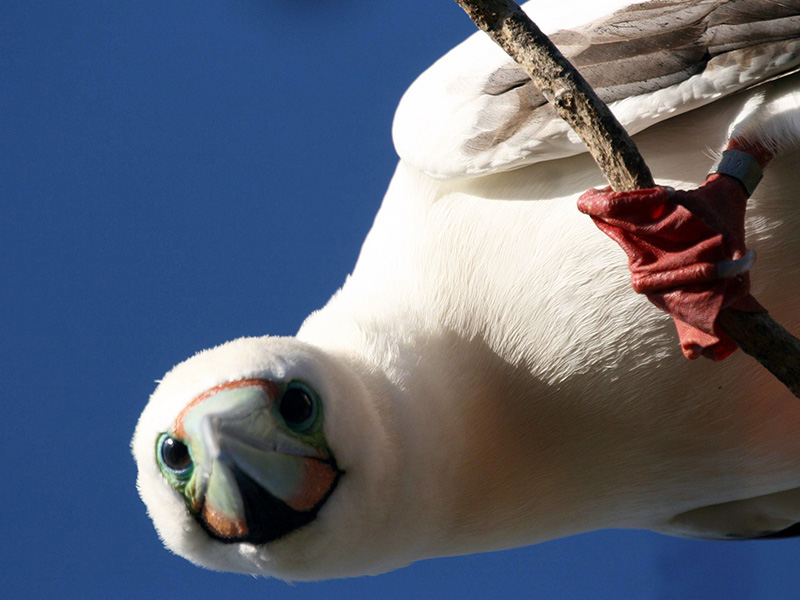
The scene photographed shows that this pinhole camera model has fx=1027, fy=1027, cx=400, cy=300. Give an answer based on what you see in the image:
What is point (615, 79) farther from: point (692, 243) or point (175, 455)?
point (175, 455)

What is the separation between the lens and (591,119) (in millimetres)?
1223

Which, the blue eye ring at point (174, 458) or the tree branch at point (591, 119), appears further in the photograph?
the blue eye ring at point (174, 458)

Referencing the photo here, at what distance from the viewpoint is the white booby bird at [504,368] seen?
1.50 m

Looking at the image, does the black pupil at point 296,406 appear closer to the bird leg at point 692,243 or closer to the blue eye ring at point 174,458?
the blue eye ring at point 174,458

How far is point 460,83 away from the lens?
5.76 ft

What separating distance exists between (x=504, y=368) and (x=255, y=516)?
492 millimetres

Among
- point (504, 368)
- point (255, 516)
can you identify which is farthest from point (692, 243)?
point (255, 516)

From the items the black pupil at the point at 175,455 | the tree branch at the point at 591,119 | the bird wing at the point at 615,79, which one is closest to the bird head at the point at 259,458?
the black pupil at the point at 175,455

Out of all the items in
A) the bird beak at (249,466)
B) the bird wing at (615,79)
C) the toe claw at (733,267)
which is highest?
the bird wing at (615,79)

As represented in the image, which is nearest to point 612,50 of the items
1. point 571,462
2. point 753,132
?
point 753,132

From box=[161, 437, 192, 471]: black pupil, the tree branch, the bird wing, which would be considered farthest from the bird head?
the tree branch

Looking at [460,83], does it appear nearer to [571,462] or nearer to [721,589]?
[571,462]

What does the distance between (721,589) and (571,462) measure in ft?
5.23

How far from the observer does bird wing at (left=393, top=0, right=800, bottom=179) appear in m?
1.52
